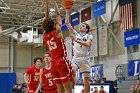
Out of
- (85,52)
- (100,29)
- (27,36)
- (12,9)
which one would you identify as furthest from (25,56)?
(85,52)

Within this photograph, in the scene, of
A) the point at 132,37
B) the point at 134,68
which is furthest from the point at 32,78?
the point at 132,37

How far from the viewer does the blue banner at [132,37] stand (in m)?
16.8

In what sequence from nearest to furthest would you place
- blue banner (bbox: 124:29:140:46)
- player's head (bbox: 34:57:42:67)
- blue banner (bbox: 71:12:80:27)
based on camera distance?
1. player's head (bbox: 34:57:42:67)
2. blue banner (bbox: 124:29:140:46)
3. blue banner (bbox: 71:12:80:27)

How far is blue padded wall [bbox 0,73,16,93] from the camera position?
97.3ft

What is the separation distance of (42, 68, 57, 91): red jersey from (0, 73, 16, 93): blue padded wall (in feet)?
76.7

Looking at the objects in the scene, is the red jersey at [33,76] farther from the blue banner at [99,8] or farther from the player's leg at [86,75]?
the blue banner at [99,8]

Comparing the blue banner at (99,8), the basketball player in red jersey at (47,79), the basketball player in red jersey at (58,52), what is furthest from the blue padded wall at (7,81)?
the basketball player in red jersey at (58,52)

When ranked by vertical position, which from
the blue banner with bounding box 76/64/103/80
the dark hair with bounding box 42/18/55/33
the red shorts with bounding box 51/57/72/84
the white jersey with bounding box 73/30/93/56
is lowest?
the blue banner with bounding box 76/64/103/80

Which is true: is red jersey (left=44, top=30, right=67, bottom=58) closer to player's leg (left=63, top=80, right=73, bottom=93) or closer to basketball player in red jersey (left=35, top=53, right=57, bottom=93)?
player's leg (left=63, top=80, right=73, bottom=93)

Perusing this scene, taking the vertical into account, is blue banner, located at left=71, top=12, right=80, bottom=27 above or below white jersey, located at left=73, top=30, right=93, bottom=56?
above

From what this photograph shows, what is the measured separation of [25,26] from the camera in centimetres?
2623

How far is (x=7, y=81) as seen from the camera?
29.8 m

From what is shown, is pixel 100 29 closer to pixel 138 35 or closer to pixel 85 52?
pixel 138 35

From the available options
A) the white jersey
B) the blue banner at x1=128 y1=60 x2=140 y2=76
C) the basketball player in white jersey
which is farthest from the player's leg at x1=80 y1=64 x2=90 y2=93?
the blue banner at x1=128 y1=60 x2=140 y2=76
